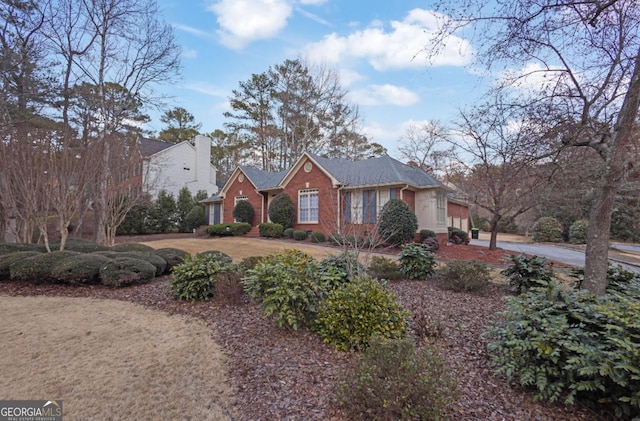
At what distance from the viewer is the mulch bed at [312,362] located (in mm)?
2529

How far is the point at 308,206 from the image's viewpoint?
17172 millimetres

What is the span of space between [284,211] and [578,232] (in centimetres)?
2171

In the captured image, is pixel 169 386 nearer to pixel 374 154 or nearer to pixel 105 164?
pixel 105 164

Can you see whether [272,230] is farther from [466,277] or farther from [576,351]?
[576,351]

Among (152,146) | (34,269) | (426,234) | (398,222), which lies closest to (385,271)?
(398,222)

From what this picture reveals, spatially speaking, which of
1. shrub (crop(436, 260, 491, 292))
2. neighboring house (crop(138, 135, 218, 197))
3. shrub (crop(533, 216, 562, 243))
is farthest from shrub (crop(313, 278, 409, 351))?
shrub (crop(533, 216, 562, 243))

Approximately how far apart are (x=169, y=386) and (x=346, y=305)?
2.02 m

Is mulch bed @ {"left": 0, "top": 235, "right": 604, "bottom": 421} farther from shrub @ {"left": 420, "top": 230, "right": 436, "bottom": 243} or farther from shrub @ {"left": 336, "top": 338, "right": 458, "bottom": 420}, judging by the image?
shrub @ {"left": 420, "top": 230, "right": 436, "bottom": 243}

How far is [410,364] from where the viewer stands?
2.44m

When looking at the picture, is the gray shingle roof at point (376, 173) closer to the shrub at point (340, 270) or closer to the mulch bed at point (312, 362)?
the shrub at point (340, 270)

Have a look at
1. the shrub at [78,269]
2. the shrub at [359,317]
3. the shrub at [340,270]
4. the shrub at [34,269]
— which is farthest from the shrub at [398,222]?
the shrub at [34,269]

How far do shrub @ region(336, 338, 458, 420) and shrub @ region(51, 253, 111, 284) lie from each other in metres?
6.42

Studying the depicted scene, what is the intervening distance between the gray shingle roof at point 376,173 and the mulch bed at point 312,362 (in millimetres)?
9179

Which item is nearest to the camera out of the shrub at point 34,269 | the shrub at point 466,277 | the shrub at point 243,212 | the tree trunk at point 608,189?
the tree trunk at point 608,189
